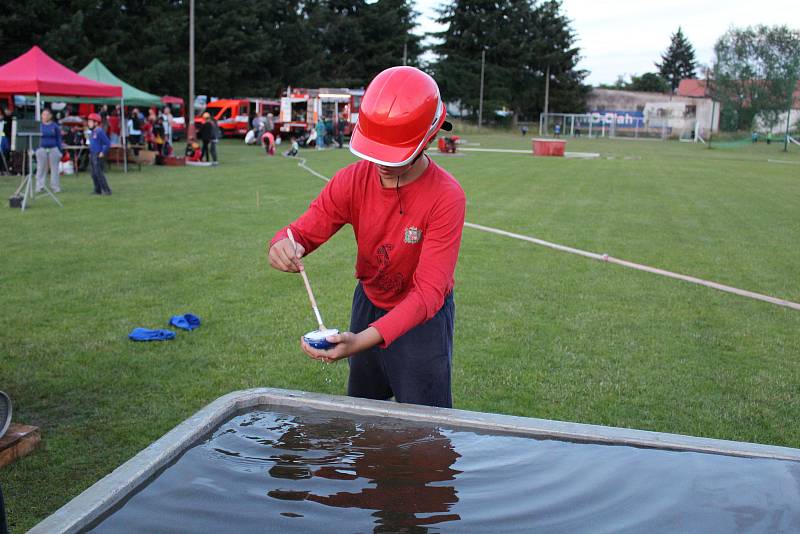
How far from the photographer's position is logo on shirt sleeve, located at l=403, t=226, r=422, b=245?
307 cm

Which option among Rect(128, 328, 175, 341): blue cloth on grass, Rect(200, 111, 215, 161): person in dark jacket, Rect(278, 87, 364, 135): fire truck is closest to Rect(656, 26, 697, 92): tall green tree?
Rect(278, 87, 364, 135): fire truck

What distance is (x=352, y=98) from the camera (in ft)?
145

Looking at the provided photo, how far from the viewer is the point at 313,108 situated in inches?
1676

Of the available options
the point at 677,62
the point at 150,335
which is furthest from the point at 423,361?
the point at 677,62

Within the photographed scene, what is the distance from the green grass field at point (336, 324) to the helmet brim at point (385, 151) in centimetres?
232

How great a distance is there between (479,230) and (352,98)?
109 feet

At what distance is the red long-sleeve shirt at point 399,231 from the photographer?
2854 mm

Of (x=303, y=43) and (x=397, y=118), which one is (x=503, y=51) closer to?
(x=303, y=43)

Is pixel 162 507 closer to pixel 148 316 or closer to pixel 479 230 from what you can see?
pixel 148 316

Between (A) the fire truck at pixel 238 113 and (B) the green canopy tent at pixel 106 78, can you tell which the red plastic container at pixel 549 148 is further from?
(B) the green canopy tent at pixel 106 78

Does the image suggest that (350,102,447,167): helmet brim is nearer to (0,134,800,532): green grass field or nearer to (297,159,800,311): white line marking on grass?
(0,134,800,532): green grass field

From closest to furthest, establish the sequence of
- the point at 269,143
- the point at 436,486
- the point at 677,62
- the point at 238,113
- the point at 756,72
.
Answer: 1. the point at 436,486
2. the point at 269,143
3. the point at 238,113
4. the point at 756,72
5. the point at 677,62

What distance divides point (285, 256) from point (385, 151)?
590 mm

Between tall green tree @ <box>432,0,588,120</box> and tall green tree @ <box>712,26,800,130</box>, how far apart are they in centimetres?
2882
